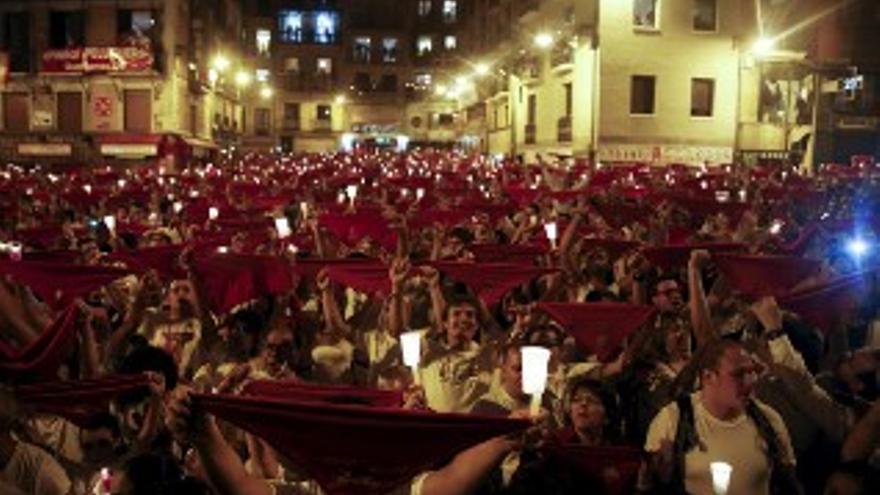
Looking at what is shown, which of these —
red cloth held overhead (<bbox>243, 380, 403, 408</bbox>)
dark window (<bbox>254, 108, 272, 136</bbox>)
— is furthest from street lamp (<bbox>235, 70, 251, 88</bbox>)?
red cloth held overhead (<bbox>243, 380, 403, 408</bbox>)

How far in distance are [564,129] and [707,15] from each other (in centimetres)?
701

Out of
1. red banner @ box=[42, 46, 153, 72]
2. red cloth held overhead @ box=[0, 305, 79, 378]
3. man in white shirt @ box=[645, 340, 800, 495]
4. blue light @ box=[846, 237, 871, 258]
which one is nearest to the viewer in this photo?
man in white shirt @ box=[645, 340, 800, 495]

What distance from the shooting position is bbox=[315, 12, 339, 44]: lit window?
98438 mm

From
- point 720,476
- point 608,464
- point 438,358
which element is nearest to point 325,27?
point 438,358

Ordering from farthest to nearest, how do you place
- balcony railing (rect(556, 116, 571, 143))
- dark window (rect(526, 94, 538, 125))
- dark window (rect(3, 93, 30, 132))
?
dark window (rect(526, 94, 538, 125))
dark window (rect(3, 93, 30, 132))
balcony railing (rect(556, 116, 571, 143))

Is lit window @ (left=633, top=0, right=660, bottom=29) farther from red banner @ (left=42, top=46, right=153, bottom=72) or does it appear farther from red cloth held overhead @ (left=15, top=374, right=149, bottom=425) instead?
red cloth held overhead @ (left=15, top=374, right=149, bottom=425)

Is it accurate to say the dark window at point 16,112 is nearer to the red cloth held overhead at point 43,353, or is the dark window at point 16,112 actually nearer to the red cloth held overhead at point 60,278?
the red cloth held overhead at point 60,278

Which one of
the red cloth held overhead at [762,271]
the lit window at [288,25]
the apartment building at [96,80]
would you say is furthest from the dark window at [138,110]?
the lit window at [288,25]

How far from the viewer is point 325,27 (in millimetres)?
99188

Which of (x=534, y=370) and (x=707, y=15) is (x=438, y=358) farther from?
(x=707, y=15)

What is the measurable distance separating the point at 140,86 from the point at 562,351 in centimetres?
4322

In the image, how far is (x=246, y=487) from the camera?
14.0 feet

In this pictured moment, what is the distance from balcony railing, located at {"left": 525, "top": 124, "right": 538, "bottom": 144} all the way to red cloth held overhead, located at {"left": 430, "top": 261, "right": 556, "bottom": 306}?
135ft

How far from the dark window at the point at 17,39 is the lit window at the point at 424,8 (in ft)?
167
